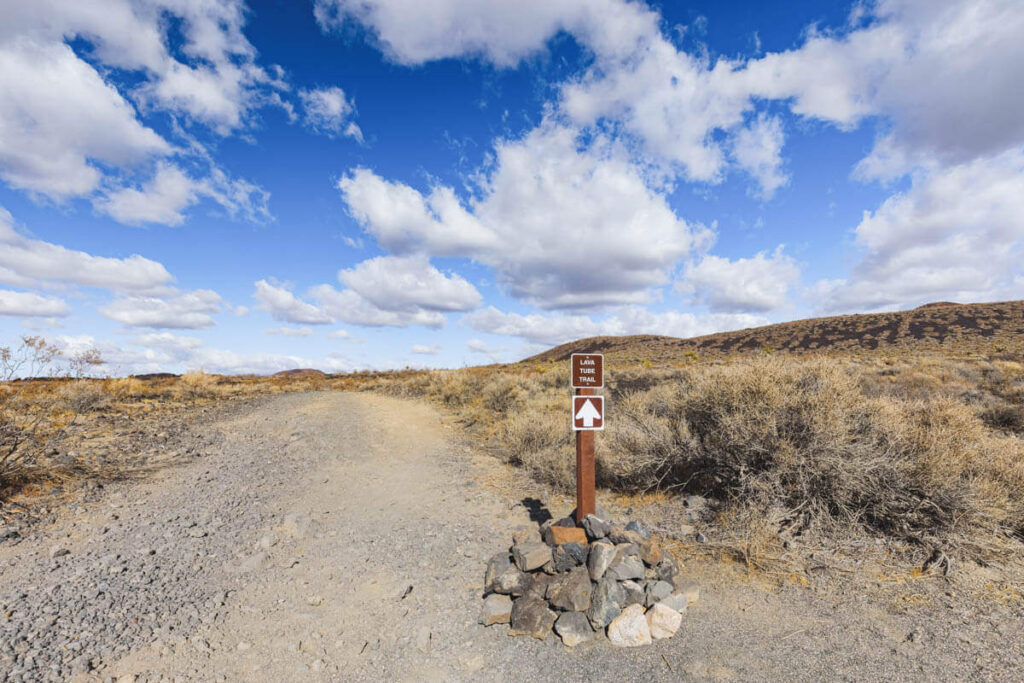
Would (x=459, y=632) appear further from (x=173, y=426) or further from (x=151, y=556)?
(x=173, y=426)

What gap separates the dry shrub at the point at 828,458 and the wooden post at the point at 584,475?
1.69 m

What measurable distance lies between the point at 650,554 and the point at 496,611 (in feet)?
4.83

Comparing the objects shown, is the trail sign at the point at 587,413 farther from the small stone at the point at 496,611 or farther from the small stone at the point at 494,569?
the small stone at the point at 496,611

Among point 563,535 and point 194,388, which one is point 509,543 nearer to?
point 563,535

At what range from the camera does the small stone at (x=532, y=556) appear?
4.36 meters

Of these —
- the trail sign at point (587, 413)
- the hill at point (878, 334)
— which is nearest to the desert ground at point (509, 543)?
the trail sign at point (587, 413)

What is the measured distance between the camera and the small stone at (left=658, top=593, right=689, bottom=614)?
157 inches

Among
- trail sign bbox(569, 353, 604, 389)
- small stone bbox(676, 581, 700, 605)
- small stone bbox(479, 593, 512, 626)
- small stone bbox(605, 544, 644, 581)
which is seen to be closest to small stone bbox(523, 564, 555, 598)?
small stone bbox(479, 593, 512, 626)

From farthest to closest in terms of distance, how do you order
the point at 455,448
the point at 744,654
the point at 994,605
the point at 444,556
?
1. the point at 455,448
2. the point at 444,556
3. the point at 994,605
4. the point at 744,654

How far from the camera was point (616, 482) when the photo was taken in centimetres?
696

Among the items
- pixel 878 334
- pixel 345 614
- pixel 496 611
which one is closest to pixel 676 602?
pixel 496 611

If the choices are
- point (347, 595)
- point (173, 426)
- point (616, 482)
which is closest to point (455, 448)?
point (616, 482)

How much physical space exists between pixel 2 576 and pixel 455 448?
6.57 metres

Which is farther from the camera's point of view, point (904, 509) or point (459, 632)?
point (904, 509)
